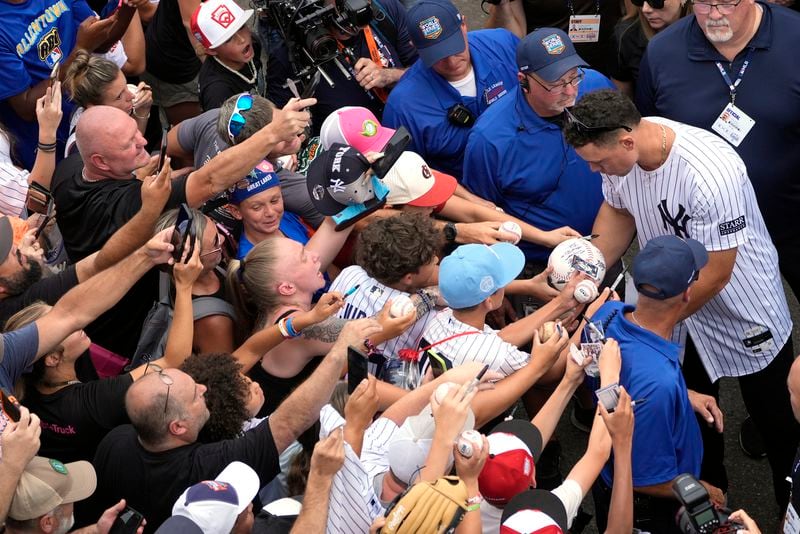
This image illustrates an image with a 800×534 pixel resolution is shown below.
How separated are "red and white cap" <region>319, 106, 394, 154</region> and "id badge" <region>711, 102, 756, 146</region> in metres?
1.67

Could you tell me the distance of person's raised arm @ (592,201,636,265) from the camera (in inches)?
184

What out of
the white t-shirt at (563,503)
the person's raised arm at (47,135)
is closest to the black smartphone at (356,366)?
the white t-shirt at (563,503)

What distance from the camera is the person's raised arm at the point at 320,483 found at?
3066mm

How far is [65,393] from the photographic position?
12.7 ft

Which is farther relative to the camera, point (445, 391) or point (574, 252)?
point (574, 252)

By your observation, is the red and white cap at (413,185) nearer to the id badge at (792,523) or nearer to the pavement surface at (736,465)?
the pavement surface at (736,465)

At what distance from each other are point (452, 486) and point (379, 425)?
0.83 meters

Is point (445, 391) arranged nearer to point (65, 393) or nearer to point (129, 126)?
point (65, 393)

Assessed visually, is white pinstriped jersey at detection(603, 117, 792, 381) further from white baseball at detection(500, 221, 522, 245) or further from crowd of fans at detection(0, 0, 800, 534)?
white baseball at detection(500, 221, 522, 245)

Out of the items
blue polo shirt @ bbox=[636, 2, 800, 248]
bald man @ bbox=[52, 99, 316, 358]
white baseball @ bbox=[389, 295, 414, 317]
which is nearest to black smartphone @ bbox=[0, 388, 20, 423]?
bald man @ bbox=[52, 99, 316, 358]

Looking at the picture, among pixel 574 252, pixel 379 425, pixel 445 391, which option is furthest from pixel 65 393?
pixel 574 252

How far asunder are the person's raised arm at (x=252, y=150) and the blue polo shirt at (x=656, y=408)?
5.57 ft

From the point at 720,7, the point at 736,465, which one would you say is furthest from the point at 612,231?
the point at 736,465

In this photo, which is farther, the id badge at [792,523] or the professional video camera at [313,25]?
the professional video camera at [313,25]
